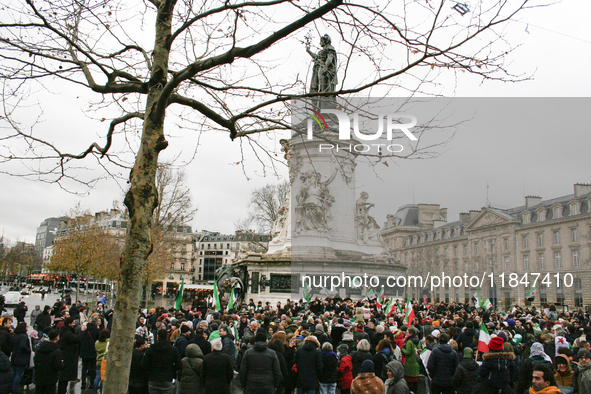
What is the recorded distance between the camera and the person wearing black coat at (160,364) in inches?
280

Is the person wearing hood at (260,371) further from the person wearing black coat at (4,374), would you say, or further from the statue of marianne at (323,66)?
the statue of marianne at (323,66)

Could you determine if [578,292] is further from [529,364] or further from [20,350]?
[20,350]

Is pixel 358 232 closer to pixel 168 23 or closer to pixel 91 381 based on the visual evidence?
pixel 91 381

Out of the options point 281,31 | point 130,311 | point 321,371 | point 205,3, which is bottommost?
point 321,371

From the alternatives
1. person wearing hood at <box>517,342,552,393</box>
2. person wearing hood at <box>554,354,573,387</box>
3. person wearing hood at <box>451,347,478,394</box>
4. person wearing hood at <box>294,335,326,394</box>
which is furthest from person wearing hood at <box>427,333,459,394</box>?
person wearing hood at <box>294,335,326,394</box>

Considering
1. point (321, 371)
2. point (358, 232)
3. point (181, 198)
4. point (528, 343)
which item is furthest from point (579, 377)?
point (181, 198)

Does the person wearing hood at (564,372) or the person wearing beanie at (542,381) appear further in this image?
the person wearing hood at (564,372)

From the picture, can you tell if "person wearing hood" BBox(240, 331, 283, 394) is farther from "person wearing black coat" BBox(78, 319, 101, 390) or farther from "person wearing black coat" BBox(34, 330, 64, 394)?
"person wearing black coat" BBox(78, 319, 101, 390)

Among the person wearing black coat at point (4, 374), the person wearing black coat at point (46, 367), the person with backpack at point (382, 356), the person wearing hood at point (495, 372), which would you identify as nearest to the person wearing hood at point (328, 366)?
the person with backpack at point (382, 356)

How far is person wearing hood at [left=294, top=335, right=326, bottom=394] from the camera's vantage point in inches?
309

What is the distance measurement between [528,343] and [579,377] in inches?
195

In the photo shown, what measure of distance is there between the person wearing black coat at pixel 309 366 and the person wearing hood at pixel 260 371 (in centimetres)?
65

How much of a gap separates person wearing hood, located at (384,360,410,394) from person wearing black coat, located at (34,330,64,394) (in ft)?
18.7

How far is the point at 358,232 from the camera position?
92.1ft
